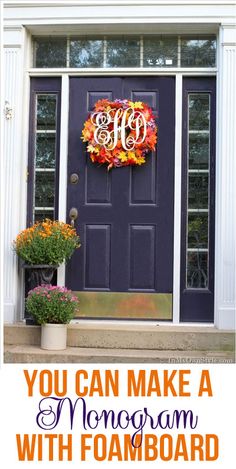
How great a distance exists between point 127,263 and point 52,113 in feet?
4.42

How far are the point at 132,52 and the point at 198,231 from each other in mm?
1510

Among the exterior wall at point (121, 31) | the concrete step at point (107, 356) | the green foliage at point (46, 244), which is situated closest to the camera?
the concrete step at point (107, 356)

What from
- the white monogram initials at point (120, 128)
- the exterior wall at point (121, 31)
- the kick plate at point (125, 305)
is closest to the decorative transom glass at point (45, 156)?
the exterior wall at point (121, 31)

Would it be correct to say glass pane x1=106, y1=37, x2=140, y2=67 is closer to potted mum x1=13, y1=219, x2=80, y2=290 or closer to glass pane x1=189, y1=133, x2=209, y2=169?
glass pane x1=189, y1=133, x2=209, y2=169

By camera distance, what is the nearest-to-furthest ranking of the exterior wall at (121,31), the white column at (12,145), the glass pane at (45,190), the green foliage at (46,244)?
the green foliage at (46,244) < the exterior wall at (121,31) < the white column at (12,145) < the glass pane at (45,190)

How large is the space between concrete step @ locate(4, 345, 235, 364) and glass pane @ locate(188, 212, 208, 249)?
34.1 inches

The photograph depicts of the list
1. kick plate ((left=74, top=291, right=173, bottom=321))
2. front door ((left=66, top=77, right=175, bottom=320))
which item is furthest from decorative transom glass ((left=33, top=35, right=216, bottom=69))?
kick plate ((left=74, top=291, right=173, bottom=321))

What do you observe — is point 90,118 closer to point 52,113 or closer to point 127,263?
point 52,113

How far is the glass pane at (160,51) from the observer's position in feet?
15.6

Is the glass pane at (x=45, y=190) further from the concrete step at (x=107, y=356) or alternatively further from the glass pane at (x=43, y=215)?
the concrete step at (x=107, y=356)

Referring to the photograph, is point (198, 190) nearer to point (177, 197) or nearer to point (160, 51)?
point (177, 197)

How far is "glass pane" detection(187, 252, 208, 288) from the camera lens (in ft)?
15.4

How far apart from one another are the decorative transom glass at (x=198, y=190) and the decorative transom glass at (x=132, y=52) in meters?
0.32

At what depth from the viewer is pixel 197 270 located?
4695mm
